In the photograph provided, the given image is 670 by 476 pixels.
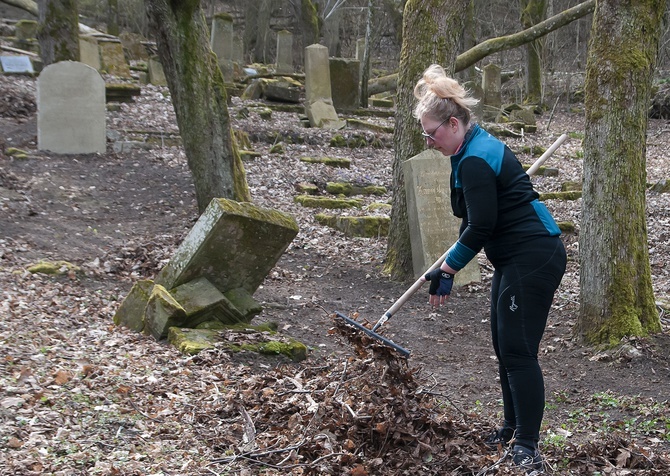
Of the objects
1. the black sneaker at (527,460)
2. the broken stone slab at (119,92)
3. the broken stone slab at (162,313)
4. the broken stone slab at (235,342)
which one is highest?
the broken stone slab at (119,92)

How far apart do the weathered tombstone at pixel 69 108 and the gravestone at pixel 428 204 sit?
7653mm

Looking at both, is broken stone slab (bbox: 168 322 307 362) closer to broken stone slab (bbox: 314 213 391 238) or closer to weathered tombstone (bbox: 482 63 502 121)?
broken stone slab (bbox: 314 213 391 238)

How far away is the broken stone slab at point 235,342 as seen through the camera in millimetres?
5848

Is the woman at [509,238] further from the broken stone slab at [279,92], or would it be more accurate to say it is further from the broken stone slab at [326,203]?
the broken stone slab at [279,92]

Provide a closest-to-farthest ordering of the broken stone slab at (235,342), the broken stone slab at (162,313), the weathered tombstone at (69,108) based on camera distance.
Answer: the broken stone slab at (235,342), the broken stone slab at (162,313), the weathered tombstone at (69,108)

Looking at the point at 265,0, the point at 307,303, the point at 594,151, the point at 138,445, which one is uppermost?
the point at 265,0

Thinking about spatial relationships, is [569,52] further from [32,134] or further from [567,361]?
[567,361]

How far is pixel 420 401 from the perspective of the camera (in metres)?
4.30

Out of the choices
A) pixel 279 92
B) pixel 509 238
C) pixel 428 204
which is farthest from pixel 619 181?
pixel 279 92

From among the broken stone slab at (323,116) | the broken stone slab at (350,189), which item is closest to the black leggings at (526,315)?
the broken stone slab at (350,189)

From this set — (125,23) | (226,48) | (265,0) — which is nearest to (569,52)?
(265,0)

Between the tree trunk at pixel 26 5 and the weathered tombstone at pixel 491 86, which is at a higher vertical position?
the tree trunk at pixel 26 5

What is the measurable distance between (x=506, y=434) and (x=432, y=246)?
472 centimetres

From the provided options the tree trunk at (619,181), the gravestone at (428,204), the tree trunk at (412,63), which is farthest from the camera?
the tree trunk at (412,63)
